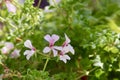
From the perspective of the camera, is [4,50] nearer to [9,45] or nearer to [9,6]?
[9,45]

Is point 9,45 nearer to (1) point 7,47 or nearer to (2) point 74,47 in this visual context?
(1) point 7,47

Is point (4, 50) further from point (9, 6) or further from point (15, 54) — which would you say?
point (9, 6)

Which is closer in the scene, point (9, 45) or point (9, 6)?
point (9, 6)

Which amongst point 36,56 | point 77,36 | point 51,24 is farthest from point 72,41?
point 51,24

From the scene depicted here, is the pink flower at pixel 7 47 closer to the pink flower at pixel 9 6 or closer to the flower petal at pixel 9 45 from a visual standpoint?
the flower petal at pixel 9 45

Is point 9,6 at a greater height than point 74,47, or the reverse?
point 9,6

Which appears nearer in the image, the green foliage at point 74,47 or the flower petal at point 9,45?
the green foliage at point 74,47

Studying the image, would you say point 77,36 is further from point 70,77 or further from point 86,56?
point 70,77

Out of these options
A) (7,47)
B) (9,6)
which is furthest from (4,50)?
(9,6)

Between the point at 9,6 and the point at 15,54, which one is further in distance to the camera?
the point at 15,54

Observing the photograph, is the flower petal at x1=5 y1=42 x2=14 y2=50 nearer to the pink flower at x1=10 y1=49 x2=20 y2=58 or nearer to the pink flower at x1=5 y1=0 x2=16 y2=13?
the pink flower at x1=10 y1=49 x2=20 y2=58

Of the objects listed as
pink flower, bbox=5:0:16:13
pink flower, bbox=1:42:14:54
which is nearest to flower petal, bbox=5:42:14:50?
pink flower, bbox=1:42:14:54

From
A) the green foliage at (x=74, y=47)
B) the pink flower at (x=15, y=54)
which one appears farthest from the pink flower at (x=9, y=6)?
the pink flower at (x=15, y=54)
